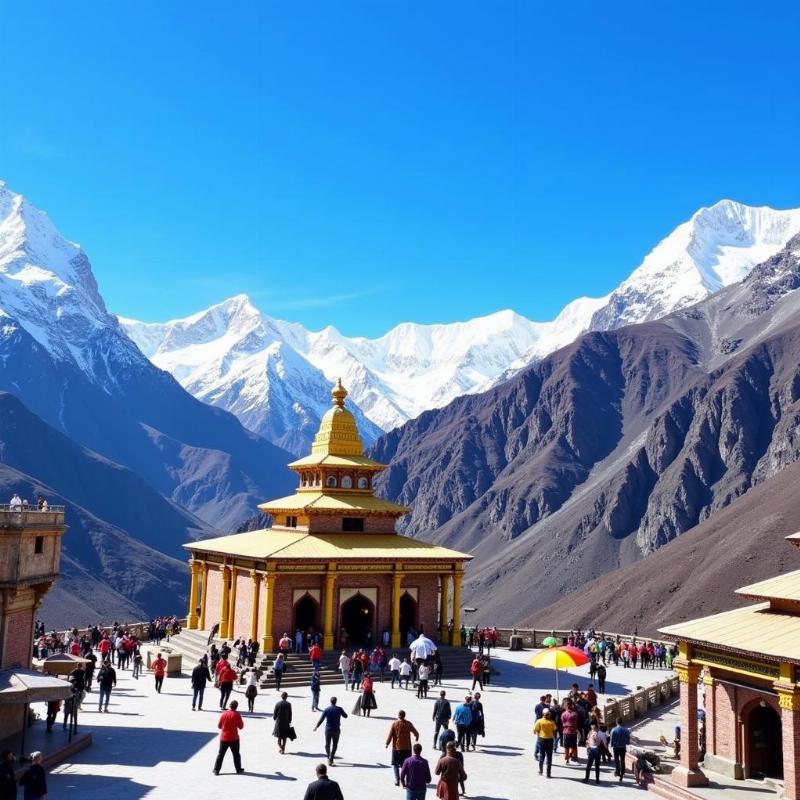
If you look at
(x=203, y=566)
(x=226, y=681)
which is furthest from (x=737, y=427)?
(x=226, y=681)

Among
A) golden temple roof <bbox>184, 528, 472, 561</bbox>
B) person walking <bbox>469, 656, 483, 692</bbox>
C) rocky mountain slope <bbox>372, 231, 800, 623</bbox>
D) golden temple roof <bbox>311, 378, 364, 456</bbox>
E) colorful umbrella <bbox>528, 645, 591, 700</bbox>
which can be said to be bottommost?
person walking <bbox>469, 656, 483, 692</bbox>

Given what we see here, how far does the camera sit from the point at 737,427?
13738cm

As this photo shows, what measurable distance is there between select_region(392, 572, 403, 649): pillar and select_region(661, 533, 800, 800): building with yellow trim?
699 inches

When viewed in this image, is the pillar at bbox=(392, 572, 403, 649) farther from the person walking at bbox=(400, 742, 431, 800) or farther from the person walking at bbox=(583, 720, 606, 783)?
the person walking at bbox=(400, 742, 431, 800)

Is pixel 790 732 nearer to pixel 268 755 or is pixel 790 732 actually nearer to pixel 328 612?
pixel 268 755

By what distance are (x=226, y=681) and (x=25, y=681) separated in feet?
21.9

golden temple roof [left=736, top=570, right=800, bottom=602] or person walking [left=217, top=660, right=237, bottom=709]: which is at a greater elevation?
golden temple roof [left=736, top=570, right=800, bottom=602]

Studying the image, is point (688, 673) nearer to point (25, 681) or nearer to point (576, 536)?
point (25, 681)

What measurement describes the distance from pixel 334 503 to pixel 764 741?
23313 millimetres

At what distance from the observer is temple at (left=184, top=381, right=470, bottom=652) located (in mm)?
35562

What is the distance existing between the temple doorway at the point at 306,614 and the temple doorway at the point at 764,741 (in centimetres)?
2000

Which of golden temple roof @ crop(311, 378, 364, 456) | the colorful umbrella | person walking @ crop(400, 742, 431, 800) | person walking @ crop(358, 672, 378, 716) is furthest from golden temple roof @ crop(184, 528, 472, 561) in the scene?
person walking @ crop(400, 742, 431, 800)

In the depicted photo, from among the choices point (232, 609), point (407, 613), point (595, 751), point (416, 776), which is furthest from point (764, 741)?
point (232, 609)

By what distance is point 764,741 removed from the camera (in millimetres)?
19469
